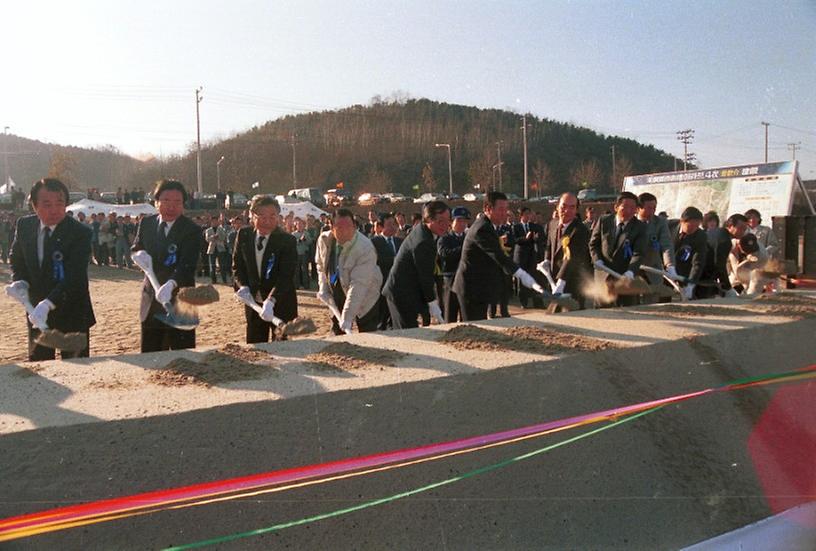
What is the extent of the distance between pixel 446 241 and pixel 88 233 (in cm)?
505

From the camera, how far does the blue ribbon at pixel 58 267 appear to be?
12.7ft

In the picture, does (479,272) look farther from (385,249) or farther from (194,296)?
(385,249)

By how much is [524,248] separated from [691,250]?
470 centimetres

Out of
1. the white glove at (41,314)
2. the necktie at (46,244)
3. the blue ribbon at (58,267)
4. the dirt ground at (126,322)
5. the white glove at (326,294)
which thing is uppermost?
the necktie at (46,244)

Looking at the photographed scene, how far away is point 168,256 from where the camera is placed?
4.25 metres

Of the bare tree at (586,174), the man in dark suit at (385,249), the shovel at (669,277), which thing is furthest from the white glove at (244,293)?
the bare tree at (586,174)

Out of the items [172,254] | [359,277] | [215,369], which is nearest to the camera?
[215,369]

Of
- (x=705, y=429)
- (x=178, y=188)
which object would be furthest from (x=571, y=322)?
(x=178, y=188)

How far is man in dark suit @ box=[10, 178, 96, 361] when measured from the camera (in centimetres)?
384

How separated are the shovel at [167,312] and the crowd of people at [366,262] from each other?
0.9 inches

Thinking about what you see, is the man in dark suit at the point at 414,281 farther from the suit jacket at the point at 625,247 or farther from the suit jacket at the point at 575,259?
the suit jacket at the point at 625,247

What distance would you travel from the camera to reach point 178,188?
14.2ft

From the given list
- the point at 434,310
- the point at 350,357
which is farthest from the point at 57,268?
the point at 434,310

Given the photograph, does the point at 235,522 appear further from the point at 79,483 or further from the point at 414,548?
the point at 414,548
